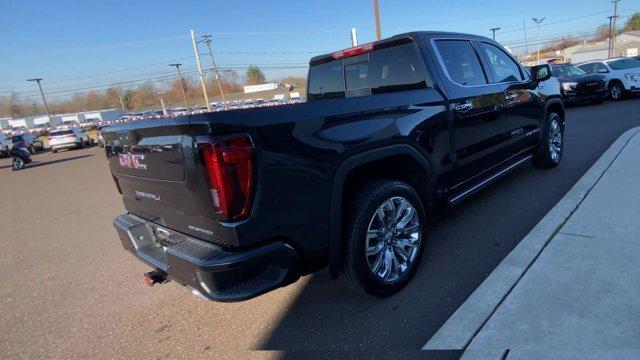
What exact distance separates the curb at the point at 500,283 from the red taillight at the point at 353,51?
7.37 feet

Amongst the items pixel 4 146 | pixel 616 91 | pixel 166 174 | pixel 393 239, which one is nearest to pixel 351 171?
pixel 393 239

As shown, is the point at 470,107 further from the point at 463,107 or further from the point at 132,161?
the point at 132,161

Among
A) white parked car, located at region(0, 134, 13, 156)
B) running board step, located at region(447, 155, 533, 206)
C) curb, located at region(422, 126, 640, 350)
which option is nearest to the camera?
curb, located at region(422, 126, 640, 350)

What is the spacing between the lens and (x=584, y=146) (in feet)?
22.7

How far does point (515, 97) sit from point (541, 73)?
86cm

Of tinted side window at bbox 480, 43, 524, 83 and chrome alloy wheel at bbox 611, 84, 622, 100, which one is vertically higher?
tinted side window at bbox 480, 43, 524, 83

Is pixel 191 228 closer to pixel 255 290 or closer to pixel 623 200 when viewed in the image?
pixel 255 290

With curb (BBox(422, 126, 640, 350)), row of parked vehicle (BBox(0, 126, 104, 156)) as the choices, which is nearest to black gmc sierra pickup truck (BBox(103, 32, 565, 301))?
curb (BBox(422, 126, 640, 350))

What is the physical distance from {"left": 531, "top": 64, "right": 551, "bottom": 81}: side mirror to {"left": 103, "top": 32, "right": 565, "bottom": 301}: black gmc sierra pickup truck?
120 centimetres

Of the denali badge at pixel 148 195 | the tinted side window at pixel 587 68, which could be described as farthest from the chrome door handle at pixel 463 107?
the tinted side window at pixel 587 68

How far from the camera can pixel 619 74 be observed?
13938mm

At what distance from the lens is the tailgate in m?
2.13

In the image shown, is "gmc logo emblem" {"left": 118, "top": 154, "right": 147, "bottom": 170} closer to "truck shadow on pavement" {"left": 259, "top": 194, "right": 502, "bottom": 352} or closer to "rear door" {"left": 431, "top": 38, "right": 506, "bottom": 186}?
"truck shadow on pavement" {"left": 259, "top": 194, "right": 502, "bottom": 352}

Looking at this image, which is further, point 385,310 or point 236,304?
point 236,304
